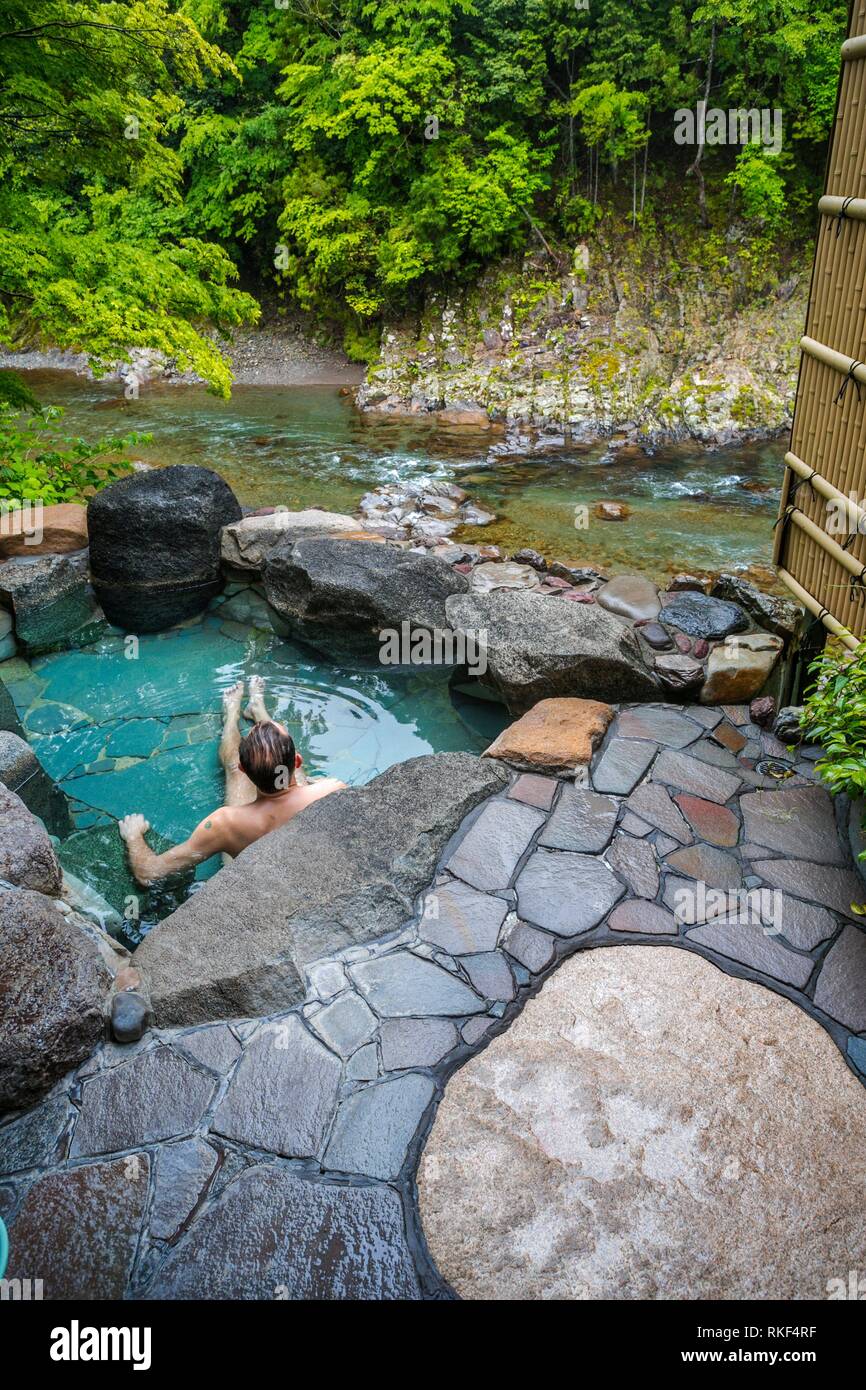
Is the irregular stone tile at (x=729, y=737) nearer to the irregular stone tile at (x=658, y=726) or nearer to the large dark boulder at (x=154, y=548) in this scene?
the irregular stone tile at (x=658, y=726)

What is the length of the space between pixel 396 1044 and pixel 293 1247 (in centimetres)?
80

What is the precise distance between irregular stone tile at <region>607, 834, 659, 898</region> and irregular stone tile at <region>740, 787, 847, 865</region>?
1.79ft

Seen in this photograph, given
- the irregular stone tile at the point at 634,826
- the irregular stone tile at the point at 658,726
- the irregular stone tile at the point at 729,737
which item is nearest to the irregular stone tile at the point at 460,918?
the irregular stone tile at the point at 634,826

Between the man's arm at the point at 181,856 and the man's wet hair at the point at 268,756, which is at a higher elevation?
the man's wet hair at the point at 268,756

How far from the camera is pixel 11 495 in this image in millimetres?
7891

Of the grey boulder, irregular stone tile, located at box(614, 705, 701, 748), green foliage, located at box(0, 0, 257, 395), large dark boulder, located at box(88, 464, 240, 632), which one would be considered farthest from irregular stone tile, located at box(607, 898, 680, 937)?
green foliage, located at box(0, 0, 257, 395)

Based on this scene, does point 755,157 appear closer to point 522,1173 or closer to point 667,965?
point 667,965

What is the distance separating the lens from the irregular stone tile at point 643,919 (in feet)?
12.0

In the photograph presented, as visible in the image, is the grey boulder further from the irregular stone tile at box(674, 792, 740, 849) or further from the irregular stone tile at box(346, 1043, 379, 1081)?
the irregular stone tile at box(674, 792, 740, 849)

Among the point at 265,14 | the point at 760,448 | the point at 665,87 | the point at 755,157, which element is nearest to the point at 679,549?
the point at 760,448

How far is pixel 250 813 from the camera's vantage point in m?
4.56

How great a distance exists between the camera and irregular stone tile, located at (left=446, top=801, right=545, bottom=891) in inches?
157

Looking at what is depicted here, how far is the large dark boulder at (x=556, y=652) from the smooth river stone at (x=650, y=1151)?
2.28m

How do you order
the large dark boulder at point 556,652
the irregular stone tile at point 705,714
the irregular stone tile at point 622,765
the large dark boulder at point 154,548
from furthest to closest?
the large dark boulder at point 154,548
the large dark boulder at point 556,652
the irregular stone tile at point 705,714
the irregular stone tile at point 622,765
